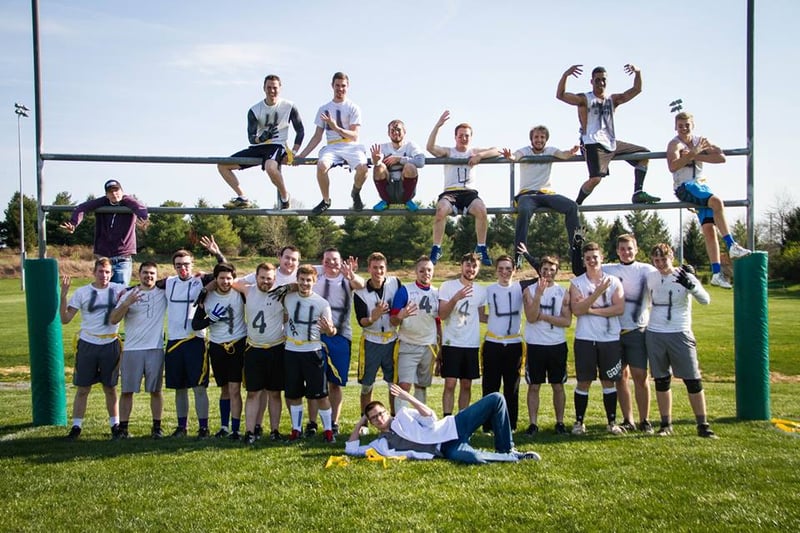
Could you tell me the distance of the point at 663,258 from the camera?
7.23 meters


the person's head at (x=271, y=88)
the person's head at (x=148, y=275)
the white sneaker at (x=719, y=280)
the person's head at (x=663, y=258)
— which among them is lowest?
the white sneaker at (x=719, y=280)

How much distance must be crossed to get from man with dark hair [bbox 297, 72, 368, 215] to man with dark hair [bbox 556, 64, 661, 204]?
2.43 m

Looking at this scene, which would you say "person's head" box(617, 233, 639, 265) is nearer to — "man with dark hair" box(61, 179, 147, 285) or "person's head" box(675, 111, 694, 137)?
"person's head" box(675, 111, 694, 137)

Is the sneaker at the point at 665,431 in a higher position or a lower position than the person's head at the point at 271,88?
lower

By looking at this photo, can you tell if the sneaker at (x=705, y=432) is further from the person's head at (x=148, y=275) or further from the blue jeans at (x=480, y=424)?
the person's head at (x=148, y=275)

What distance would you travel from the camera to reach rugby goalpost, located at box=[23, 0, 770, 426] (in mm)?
7938

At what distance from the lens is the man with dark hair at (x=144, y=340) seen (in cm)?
723

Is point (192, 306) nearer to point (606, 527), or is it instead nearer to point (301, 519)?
point (301, 519)

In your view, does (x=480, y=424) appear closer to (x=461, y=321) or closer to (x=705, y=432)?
(x=461, y=321)

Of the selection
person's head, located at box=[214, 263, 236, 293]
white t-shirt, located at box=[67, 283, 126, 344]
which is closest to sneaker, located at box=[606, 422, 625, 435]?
person's head, located at box=[214, 263, 236, 293]

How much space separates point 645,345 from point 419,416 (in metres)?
2.68

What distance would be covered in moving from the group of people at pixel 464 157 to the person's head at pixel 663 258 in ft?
2.64

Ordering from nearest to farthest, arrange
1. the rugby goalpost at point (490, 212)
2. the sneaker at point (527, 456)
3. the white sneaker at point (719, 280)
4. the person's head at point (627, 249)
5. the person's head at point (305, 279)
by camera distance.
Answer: the sneaker at point (527, 456) < the person's head at point (305, 279) < the person's head at point (627, 249) < the white sneaker at point (719, 280) < the rugby goalpost at point (490, 212)

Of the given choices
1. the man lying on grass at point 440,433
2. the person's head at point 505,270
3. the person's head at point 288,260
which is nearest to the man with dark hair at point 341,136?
the person's head at point 288,260
